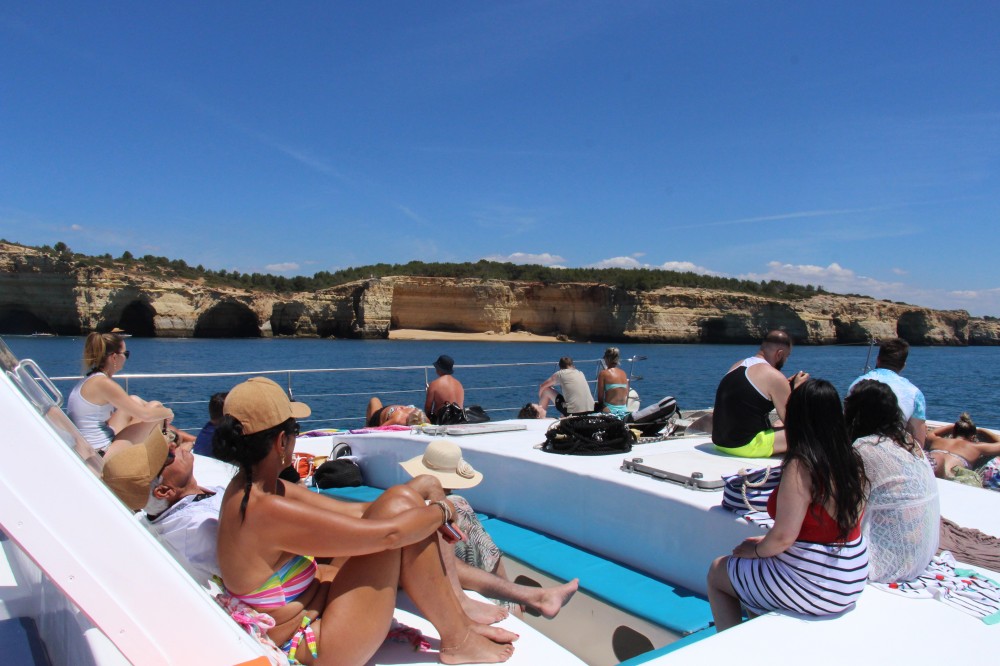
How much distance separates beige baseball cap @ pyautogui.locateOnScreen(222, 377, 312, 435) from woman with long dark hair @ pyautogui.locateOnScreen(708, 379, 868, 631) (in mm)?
1542

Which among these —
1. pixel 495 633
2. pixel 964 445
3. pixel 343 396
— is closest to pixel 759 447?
pixel 495 633

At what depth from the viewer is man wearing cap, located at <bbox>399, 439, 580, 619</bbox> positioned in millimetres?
2520

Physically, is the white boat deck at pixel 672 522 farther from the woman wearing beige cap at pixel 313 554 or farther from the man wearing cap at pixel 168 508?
the man wearing cap at pixel 168 508

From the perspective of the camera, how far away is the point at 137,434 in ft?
10.1

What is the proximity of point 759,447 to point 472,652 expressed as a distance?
2.57 meters

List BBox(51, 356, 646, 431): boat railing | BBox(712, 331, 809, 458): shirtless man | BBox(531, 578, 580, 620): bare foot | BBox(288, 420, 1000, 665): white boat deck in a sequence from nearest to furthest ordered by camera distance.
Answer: BBox(288, 420, 1000, 665): white boat deck, BBox(531, 578, 580, 620): bare foot, BBox(712, 331, 809, 458): shirtless man, BBox(51, 356, 646, 431): boat railing

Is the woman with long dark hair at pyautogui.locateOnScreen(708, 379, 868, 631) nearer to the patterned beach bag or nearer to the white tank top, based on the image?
the patterned beach bag

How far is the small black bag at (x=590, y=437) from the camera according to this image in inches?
160

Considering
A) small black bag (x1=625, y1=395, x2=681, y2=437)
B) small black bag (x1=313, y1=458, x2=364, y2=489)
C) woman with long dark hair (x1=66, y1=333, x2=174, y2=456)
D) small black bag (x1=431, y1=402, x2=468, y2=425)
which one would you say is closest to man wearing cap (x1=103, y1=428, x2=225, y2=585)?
woman with long dark hair (x1=66, y1=333, x2=174, y2=456)

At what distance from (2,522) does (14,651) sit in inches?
44.7

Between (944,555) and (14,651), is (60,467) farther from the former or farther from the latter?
(944,555)

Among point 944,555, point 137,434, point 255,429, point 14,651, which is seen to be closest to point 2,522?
point 255,429

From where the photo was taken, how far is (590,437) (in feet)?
13.5

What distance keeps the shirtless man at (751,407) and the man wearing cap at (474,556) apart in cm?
164
